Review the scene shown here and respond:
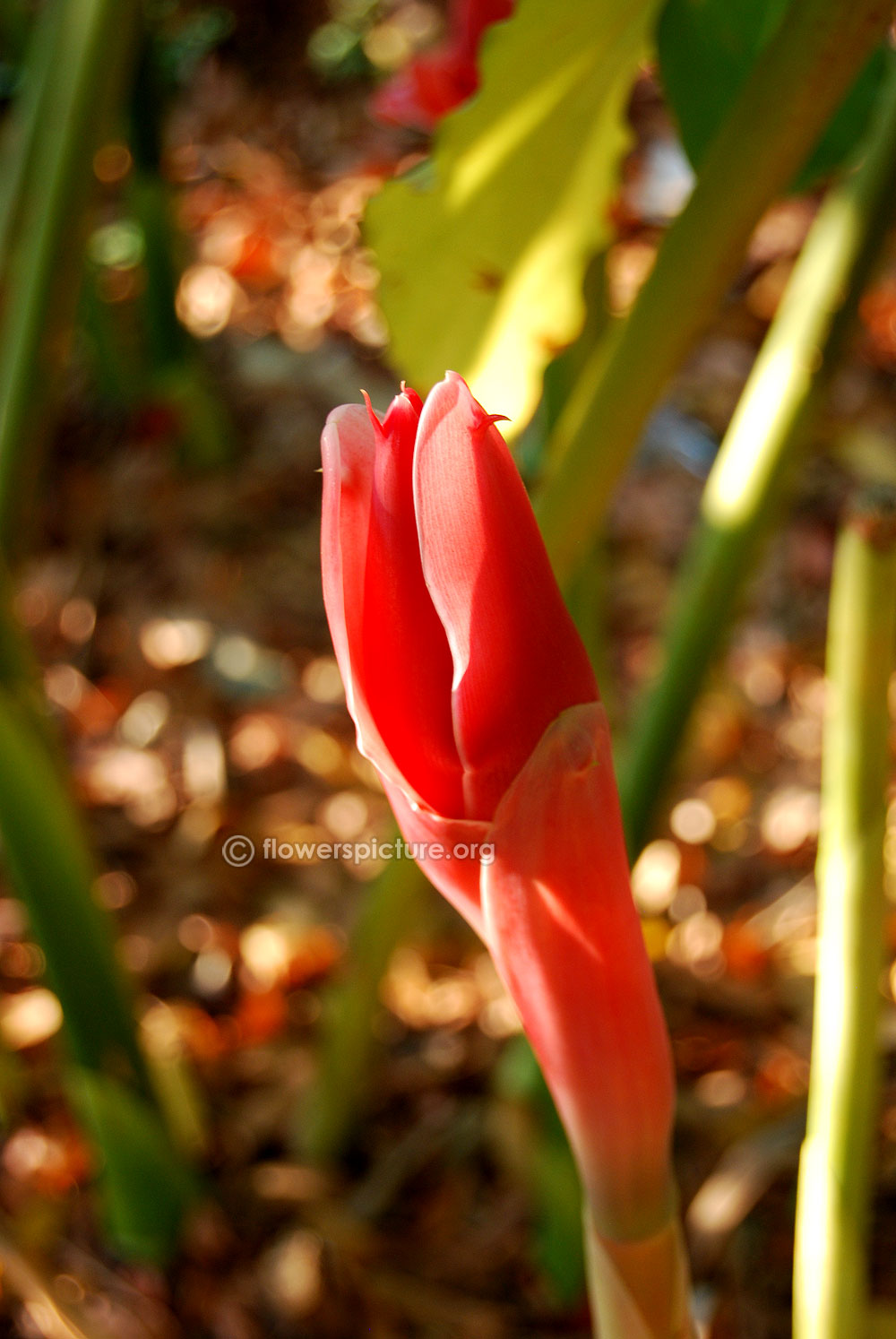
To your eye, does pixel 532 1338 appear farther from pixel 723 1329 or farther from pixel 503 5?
pixel 503 5

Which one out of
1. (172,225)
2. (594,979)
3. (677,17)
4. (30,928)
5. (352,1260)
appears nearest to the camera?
(594,979)

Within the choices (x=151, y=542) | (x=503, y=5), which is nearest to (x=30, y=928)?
(x=503, y=5)

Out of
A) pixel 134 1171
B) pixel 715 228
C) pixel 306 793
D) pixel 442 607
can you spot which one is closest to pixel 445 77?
pixel 715 228
